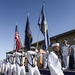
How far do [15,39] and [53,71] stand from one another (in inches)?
507

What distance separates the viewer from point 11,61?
1465 cm

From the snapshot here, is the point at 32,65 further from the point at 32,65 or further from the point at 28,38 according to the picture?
the point at 28,38

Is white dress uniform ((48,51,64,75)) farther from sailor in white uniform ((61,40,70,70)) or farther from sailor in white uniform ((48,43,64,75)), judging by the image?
sailor in white uniform ((61,40,70,70))

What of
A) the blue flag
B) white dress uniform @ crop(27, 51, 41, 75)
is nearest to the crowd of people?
white dress uniform @ crop(27, 51, 41, 75)

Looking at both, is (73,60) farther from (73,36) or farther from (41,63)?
(73,36)

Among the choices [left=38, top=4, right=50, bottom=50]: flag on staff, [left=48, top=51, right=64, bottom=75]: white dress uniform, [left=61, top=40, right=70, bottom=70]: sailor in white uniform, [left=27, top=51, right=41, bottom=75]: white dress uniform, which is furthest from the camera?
[left=38, top=4, right=50, bottom=50]: flag on staff

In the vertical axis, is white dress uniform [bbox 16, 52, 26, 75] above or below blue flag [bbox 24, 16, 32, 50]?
below

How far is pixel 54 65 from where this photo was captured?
6.80 metres

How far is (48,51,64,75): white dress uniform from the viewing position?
262 inches

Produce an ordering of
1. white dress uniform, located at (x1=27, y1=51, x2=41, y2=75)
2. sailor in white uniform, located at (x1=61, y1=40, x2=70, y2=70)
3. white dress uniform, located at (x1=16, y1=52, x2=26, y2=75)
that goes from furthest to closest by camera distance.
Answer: white dress uniform, located at (x1=16, y1=52, x2=26, y2=75), sailor in white uniform, located at (x1=61, y1=40, x2=70, y2=70), white dress uniform, located at (x1=27, y1=51, x2=41, y2=75)

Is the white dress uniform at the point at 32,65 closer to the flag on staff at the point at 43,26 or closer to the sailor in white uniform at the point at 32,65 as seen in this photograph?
the sailor in white uniform at the point at 32,65

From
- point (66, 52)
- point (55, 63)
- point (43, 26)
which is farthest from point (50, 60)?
point (43, 26)

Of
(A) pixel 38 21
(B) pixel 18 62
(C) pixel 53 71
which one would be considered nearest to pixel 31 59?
(B) pixel 18 62

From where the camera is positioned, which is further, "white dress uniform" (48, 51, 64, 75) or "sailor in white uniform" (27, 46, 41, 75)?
"sailor in white uniform" (27, 46, 41, 75)
